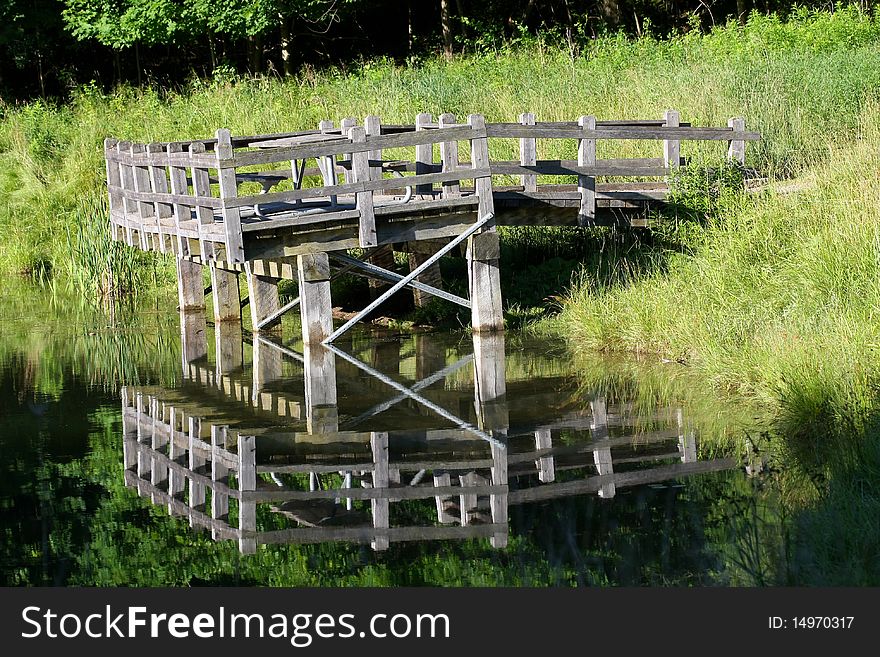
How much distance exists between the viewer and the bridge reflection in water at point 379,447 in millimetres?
8719

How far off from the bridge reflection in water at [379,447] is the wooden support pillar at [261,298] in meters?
2.45

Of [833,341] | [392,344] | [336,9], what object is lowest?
[392,344]

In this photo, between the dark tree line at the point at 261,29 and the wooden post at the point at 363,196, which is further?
the dark tree line at the point at 261,29

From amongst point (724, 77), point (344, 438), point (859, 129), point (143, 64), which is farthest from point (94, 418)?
point (143, 64)

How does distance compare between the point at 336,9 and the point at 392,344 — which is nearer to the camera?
the point at 392,344

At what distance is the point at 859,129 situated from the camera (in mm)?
17250

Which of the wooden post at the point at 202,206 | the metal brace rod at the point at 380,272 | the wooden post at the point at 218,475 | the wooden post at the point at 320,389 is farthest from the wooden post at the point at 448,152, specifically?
the wooden post at the point at 218,475

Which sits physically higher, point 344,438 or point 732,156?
point 732,156

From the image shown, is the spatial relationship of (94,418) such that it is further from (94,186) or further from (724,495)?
(94,186)

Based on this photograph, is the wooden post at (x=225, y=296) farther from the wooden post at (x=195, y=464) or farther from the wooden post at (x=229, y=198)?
the wooden post at (x=195, y=464)

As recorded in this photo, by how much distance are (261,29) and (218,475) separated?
22.5m

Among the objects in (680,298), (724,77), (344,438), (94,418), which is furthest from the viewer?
(724,77)

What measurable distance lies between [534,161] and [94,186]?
1199cm

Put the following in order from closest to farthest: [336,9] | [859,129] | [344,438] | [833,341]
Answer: [833,341]
[344,438]
[859,129]
[336,9]
